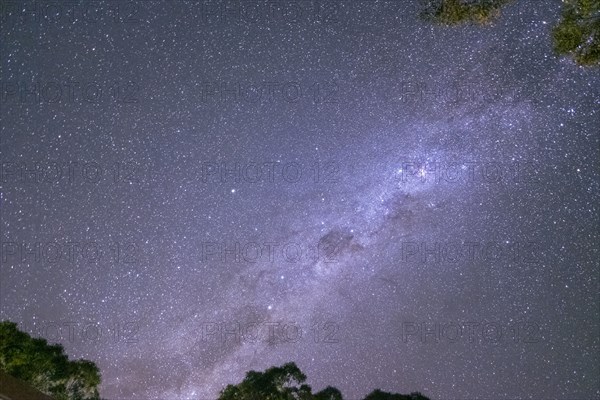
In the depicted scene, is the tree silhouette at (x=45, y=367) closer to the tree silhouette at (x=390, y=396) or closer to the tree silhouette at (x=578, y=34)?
the tree silhouette at (x=390, y=396)

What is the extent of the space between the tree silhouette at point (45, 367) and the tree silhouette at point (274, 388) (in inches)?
263

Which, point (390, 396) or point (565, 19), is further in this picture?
point (390, 396)

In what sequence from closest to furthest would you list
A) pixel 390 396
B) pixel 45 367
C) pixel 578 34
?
pixel 578 34 < pixel 45 367 < pixel 390 396

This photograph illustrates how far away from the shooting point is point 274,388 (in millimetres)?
26094

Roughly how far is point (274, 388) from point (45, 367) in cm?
1095

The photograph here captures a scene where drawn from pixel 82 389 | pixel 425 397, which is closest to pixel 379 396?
pixel 425 397

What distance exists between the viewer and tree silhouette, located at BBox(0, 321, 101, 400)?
2317 centimetres

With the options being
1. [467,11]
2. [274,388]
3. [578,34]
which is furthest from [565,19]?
[274,388]

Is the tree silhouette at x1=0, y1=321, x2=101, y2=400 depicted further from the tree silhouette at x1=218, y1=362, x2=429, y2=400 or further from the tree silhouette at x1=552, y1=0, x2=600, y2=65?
the tree silhouette at x1=552, y1=0, x2=600, y2=65

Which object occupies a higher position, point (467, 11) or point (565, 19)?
point (467, 11)

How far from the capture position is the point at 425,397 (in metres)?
28.2

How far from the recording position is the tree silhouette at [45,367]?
76.0ft

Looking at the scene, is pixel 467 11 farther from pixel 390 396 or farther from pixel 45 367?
pixel 45 367

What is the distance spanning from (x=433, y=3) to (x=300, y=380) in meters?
19.8
